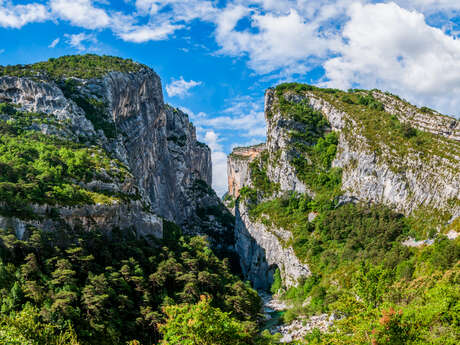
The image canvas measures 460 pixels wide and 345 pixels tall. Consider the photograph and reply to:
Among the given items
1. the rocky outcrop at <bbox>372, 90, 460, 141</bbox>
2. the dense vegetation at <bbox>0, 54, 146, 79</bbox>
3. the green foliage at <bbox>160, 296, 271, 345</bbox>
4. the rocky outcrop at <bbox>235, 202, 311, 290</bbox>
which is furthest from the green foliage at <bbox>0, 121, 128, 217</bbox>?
the rocky outcrop at <bbox>372, 90, 460, 141</bbox>

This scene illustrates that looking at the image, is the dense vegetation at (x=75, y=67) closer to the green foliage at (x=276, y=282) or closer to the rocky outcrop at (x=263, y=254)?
the rocky outcrop at (x=263, y=254)

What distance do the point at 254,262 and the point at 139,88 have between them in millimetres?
61707

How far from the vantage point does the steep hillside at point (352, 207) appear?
147 ft

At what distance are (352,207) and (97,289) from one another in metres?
57.7

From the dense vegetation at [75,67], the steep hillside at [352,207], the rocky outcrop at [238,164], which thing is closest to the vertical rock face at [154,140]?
the dense vegetation at [75,67]

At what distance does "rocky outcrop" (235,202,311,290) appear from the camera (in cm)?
8303

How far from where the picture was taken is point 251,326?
43.9 metres

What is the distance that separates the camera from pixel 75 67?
328 ft

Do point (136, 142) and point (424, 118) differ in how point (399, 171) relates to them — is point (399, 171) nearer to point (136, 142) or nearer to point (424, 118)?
point (424, 118)

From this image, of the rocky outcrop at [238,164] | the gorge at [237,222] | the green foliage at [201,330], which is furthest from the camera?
the rocky outcrop at [238,164]

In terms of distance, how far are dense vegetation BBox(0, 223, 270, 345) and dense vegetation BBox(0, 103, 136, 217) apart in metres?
4.74

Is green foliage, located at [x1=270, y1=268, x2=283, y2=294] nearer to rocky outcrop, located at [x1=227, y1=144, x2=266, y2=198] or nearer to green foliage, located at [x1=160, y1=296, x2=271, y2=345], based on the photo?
green foliage, located at [x1=160, y1=296, x2=271, y2=345]

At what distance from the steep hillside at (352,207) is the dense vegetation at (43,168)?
35735 mm

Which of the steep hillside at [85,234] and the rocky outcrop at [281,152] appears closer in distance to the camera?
the steep hillside at [85,234]
